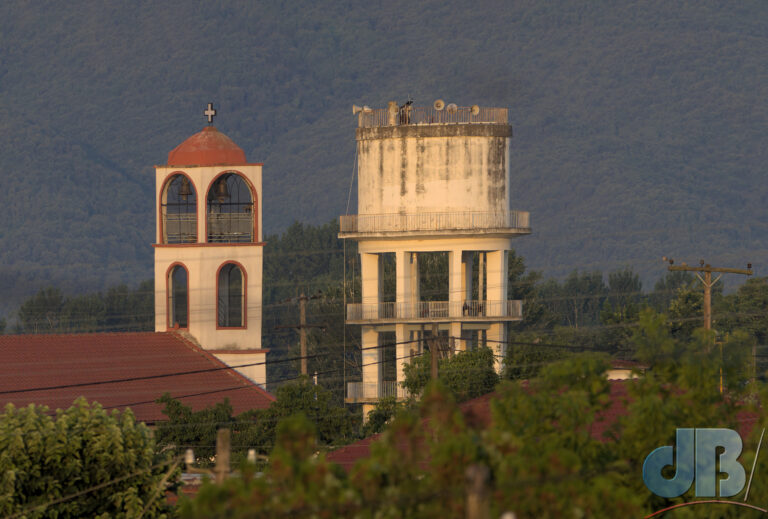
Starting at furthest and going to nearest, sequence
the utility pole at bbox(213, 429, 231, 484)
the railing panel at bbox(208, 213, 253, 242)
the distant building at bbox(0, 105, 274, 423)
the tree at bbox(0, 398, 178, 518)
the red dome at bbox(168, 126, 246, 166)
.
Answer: the red dome at bbox(168, 126, 246, 166), the railing panel at bbox(208, 213, 253, 242), the distant building at bbox(0, 105, 274, 423), the tree at bbox(0, 398, 178, 518), the utility pole at bbox(213, 429, 231, 484)

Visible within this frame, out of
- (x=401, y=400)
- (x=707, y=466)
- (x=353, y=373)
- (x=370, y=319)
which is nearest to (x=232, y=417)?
(x=401, y=400)

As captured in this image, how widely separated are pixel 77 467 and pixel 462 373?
31.7 metres

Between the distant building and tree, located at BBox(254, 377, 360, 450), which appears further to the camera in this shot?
the distant building

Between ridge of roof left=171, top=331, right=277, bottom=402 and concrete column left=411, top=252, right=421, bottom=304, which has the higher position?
concrete column left=411, top=252, right=421, bottom=304

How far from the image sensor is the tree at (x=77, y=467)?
3102 centimetres

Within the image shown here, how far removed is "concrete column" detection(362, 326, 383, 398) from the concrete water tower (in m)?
0.06

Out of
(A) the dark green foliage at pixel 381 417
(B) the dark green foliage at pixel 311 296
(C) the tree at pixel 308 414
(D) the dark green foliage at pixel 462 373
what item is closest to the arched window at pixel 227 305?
(A) the dark green foliage at pixel 381 417

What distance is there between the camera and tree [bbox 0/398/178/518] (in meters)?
31.0

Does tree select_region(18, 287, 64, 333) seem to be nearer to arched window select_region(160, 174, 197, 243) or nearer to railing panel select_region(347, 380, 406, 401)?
railing panel select_region(347, 380, 406, 401)

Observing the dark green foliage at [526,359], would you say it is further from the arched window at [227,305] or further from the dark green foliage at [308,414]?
the arched window at [227,305]

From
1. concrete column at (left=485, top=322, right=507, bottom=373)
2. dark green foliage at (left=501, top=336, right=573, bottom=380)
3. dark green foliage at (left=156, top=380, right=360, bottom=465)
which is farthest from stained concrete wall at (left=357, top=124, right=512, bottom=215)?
dark green foliage at (left=156, top=380, right=360, bottom=465)

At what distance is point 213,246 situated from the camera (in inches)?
2699

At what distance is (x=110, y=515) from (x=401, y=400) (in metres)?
34.9

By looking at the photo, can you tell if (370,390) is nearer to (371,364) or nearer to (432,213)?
(371,364)
